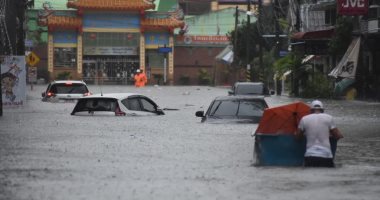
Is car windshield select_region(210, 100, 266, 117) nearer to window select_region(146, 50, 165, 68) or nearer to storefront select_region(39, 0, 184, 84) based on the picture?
storefront select_region(39, 0, 184, 84)

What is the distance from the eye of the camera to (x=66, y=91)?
47188 mm

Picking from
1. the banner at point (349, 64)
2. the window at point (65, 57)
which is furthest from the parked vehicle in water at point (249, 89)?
the window at point (65, 57)

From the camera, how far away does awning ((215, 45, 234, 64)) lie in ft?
349

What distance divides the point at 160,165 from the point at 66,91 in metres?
29.6

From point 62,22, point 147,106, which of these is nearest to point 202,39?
point 62,22

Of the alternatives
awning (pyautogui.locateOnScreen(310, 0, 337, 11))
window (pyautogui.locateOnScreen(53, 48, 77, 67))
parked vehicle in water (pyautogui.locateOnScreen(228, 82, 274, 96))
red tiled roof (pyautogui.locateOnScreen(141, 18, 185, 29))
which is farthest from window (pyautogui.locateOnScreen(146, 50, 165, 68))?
parked vehicle in water (pyautogui.locateOnScreen(228, 82, 274, 96))

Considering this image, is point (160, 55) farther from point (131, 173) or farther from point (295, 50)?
point (131, 173)

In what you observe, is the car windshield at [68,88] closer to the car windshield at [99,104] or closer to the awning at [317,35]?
the car windshield at [99,104]

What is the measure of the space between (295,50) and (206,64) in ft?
157

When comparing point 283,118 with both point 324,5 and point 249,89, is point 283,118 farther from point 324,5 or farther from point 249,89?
point 324,5

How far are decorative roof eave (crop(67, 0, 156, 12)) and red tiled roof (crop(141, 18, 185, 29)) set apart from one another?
173 cm

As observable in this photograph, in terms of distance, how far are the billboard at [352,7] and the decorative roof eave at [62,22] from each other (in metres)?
59.5

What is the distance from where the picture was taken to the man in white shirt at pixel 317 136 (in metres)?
16.7

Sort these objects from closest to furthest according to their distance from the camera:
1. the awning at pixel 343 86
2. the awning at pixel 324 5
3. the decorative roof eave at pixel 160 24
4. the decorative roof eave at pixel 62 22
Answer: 1. the awning at pixel 343 86
2. the awning at pixel 324 5
3. the decorative roof eave at pixel 62 22
4. the decorative roof eave at pixel 160 24
